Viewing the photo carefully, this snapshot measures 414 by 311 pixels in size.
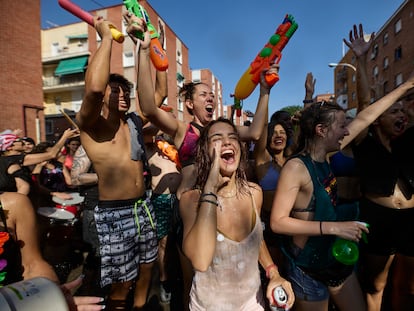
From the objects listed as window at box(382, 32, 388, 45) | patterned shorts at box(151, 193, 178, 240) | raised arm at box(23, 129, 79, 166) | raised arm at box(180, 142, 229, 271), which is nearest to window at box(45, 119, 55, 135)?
raised arm at box(23, 129, 79, 166)

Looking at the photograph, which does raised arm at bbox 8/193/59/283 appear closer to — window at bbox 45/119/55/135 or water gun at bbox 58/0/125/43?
water gun at bbox 58/0/125/43

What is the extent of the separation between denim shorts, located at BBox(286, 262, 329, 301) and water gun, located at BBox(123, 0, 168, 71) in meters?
2.13

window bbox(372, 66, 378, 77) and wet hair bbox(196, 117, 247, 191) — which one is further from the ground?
window bbox(372, 66, 378, 77)

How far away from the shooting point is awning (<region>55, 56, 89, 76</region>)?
23516mm

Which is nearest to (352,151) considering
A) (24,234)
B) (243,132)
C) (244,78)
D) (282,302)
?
(243,132)

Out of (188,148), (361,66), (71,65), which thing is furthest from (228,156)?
(71,65)

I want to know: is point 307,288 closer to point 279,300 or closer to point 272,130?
point 279,300

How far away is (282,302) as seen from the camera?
4.56 feet

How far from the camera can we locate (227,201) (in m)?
1.64

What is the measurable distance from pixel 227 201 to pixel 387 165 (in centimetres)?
168

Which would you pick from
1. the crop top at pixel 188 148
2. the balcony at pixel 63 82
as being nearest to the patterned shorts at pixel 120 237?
the crop top at pixel 188 148

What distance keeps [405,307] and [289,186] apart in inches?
80.2

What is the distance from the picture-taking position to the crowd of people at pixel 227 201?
150 centimetres

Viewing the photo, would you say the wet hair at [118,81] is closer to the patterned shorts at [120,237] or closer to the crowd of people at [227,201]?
the crowd of people at [227,201]
